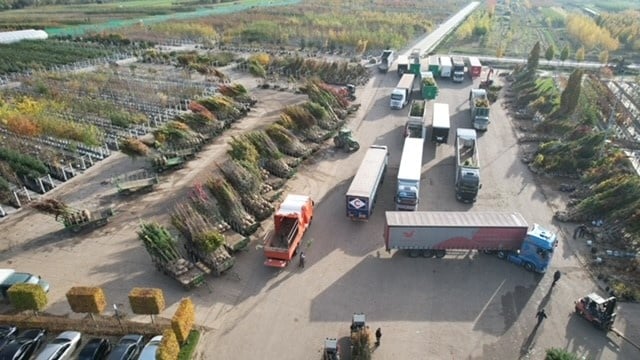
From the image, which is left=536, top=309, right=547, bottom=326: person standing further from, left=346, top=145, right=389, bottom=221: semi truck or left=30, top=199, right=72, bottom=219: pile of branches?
left=30, top=199, right=72, bottom=219: pile of branches

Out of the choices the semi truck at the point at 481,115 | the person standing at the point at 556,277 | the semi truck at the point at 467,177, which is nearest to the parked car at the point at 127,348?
the person standing at the point at 556,277

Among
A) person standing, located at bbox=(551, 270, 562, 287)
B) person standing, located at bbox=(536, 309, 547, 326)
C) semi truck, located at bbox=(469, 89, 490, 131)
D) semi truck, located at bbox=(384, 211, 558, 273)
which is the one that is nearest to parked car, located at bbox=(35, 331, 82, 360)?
semi truck, located at bbox=(384, 211, 558, 273)

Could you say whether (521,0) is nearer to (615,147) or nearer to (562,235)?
(615,147)

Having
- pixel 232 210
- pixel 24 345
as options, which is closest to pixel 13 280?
pixel 24 345

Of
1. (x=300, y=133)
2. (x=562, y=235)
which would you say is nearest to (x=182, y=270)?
(x=300, y=133)

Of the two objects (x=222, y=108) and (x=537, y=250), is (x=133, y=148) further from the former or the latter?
(x=537, y=250)

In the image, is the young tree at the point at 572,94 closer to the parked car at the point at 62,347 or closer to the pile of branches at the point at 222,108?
the pile of branches at the point at 222,108
